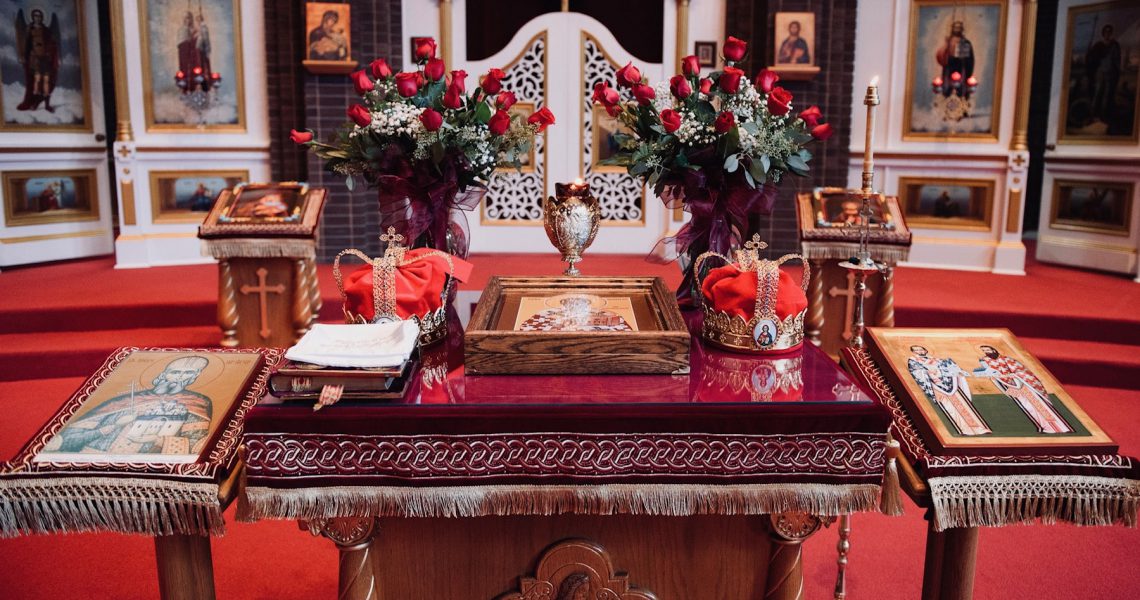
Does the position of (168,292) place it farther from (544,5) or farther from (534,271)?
(544,5)

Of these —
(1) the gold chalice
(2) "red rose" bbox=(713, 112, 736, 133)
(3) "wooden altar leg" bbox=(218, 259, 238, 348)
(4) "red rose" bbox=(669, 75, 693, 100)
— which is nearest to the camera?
(2) "red rose" bbox=(713, 112, 736, 133)

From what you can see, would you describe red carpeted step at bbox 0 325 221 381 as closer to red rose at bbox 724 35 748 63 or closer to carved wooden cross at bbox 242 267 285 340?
carved wooden cross at bbox 242 267 285 340

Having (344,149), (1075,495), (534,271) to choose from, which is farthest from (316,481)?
(534,271)

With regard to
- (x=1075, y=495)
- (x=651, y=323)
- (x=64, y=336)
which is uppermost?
(x=651, y=323)

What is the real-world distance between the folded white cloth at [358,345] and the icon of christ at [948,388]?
1.26m

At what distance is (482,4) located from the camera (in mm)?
8609

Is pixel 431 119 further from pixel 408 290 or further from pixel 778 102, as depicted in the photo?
pixel 778 102

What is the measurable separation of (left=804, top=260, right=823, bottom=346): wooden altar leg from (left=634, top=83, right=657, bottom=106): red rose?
2.36m

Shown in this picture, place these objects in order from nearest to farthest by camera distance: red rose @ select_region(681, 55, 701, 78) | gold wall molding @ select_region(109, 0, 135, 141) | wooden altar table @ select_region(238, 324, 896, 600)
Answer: wooden altar table @ select_region(238, 324, 896, 600)
red rose @ select_region(681, 55, 701, 78)
gold wall molding @ select_region(109, 0, 135, 141)

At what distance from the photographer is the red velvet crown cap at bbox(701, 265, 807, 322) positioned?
2172 millimetres

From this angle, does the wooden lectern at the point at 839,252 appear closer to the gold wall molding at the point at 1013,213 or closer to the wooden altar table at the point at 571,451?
the gold wall molding at the point at 1013,213

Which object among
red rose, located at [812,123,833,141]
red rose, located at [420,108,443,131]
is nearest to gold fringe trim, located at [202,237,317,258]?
red rose, located at [420,108,443,131]

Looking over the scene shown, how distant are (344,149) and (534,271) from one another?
156 inches

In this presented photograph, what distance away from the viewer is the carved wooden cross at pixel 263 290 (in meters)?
4.87
